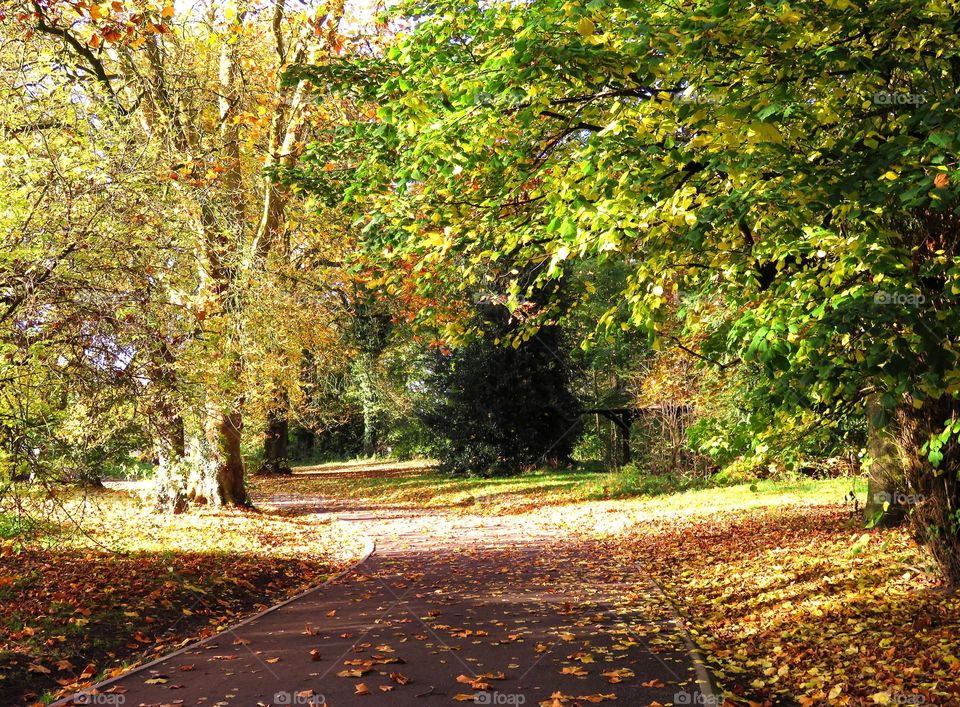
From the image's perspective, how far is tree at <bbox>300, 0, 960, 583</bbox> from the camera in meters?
5.43

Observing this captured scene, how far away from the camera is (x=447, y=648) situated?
24.1 ft

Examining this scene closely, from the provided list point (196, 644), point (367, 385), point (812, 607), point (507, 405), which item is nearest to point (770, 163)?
point (812, 607)

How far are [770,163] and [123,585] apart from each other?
8.45m

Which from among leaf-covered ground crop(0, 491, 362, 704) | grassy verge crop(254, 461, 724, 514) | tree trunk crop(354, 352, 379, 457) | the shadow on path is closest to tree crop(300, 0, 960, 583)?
the shadow on path

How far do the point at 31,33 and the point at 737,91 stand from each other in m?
7.53

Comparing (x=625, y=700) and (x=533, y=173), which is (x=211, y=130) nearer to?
(x=533, y=173)

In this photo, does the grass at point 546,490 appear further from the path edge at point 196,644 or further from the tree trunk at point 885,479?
the path edge at point 196,644

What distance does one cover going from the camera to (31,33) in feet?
28.5

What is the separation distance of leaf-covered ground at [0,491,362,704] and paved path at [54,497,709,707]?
636 mm

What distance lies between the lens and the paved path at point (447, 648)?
19.8 ft

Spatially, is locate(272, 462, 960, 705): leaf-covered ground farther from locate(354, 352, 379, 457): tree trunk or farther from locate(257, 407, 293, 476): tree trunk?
locate(257, 407, 293, 476): tree trunk

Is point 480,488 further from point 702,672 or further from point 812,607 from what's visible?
point 702,672

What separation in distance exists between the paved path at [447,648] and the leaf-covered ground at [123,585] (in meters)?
0.64

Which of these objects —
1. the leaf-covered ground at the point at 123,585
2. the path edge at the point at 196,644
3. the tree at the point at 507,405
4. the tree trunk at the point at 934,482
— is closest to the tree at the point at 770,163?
the tree trunk at the point at 934,482
